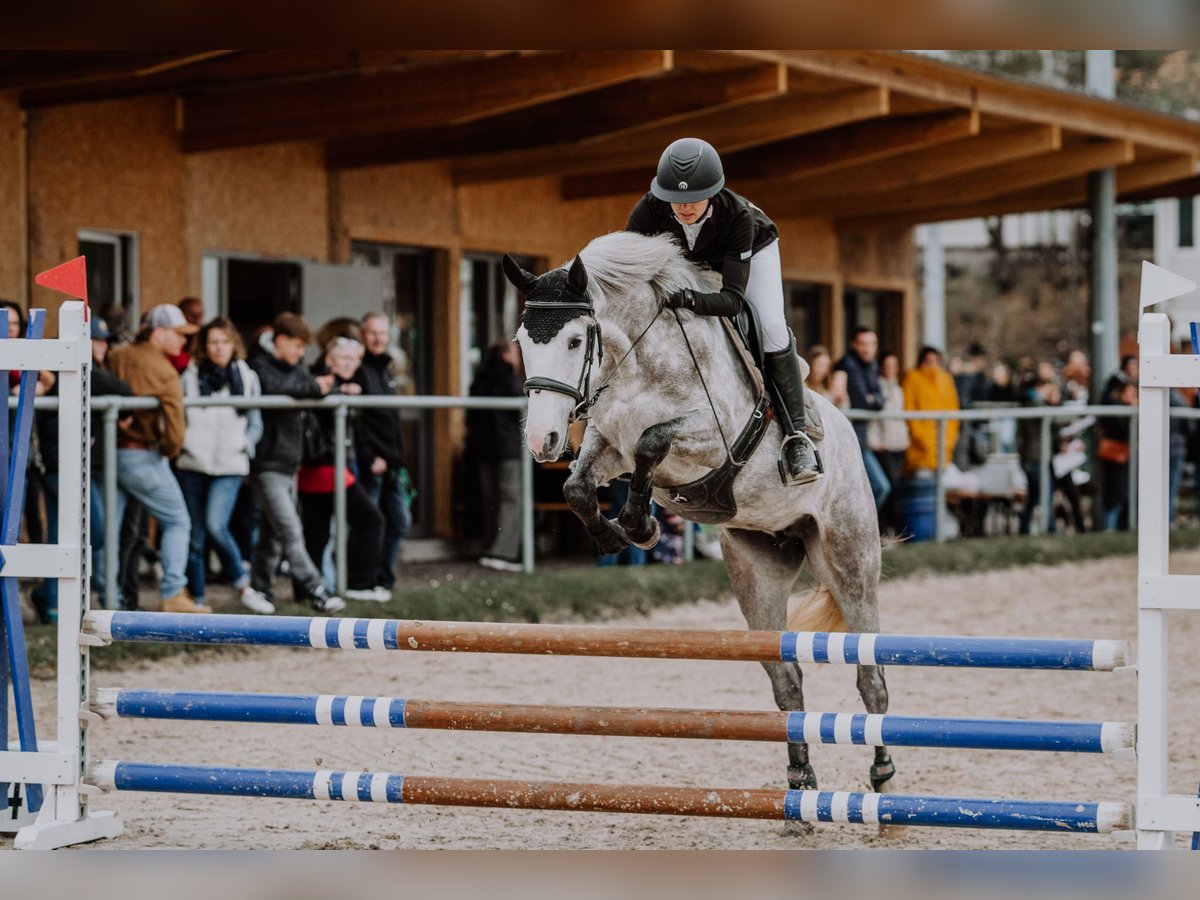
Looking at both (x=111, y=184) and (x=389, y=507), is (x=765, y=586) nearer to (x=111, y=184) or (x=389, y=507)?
(x=389, y=507)

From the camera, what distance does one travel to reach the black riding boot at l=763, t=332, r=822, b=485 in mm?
5164

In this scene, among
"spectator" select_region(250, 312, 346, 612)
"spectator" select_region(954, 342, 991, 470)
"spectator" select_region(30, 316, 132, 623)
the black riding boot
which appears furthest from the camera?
"spectator" select_region(954, 342, 991, 470)

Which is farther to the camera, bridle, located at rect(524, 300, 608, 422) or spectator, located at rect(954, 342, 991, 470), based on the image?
spectator, located at rect(954, 342, 991, 470)

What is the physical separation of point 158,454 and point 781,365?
429 centimetres

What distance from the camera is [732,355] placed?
5.23 meters

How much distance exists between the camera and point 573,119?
38.9 ft

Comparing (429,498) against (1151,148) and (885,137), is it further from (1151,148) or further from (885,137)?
(1151,148)

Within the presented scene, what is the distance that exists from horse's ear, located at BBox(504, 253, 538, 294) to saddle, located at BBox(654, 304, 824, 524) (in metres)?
0.75

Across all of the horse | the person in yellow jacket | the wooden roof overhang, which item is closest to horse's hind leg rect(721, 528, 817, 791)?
the horse

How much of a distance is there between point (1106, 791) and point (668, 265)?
2.78 m

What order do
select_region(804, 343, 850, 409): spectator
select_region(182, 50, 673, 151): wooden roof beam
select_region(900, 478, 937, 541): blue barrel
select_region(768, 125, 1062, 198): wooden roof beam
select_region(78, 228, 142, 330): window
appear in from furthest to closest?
select_region(768, 125, 1062, 198): wooden roof beam < select_region(900, 478, 937, 541): blue barrel < select_region(804, 343, 850, 409): spectator < select_region(78, 228, 142, 330): window < select_region(182, 50, 673, 151): wooden roof beam

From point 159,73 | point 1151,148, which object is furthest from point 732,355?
point 1151,148

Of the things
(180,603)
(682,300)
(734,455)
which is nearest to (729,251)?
(682,300)

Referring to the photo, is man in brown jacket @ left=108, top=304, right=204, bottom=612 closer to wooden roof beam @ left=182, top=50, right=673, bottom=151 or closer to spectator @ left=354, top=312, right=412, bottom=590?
spectator @ left=354, top=312, right=412, bottom=590
